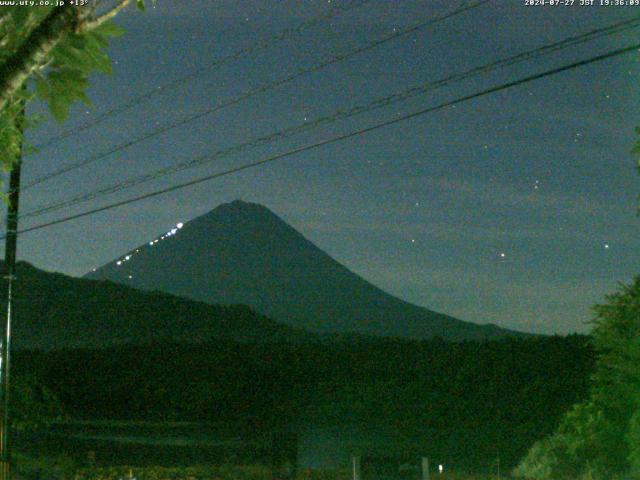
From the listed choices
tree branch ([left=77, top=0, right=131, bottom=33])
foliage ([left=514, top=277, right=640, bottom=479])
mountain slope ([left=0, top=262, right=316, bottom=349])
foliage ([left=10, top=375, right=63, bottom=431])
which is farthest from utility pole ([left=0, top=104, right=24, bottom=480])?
mountain slope ([left=0, top=262, right=316, bottom=349])

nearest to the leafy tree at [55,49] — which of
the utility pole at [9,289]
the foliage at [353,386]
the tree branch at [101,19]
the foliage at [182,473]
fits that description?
the tree branch at [101,19]

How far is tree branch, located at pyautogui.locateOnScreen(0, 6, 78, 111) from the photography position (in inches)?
165

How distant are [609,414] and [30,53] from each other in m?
13.8

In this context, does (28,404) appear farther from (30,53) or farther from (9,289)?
(30,53)

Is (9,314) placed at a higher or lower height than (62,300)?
lower

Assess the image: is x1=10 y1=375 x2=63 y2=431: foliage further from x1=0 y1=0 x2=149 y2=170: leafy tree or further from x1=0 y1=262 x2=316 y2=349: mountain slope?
x1=0 y1=262 x2=316 y2=349: mountain slope

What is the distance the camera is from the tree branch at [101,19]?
14.3 feet

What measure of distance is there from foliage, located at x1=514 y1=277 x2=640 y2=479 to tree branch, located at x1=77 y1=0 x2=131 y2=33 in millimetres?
11593

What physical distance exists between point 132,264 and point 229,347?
416ft

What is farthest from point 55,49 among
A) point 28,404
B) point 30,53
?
point 28,404

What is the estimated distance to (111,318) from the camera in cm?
10006

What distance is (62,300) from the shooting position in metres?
103

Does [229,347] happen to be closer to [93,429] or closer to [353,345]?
[353,345]

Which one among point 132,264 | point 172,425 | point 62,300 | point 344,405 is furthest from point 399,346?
point 132,264
